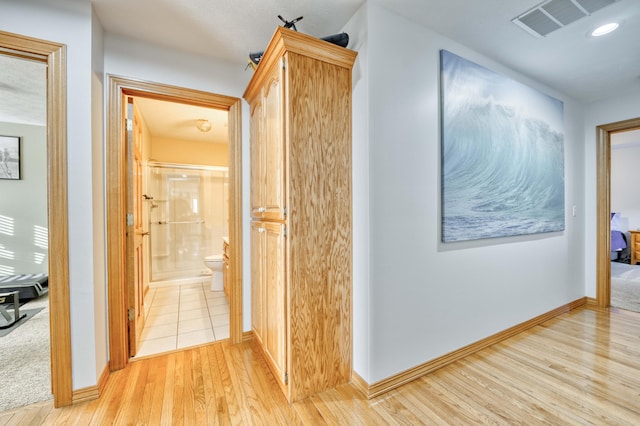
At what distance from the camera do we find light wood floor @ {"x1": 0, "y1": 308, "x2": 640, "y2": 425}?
4.78ft

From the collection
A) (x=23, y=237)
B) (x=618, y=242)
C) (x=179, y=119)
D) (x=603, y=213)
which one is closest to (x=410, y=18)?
(x=179, y=119)

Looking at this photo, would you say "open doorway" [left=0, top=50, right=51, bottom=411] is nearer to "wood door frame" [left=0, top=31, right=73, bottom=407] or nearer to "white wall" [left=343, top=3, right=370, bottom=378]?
"wood door frame" [left=0, top=31, right=73, bottom=407]

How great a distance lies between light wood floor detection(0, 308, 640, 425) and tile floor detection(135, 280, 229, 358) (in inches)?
8.1

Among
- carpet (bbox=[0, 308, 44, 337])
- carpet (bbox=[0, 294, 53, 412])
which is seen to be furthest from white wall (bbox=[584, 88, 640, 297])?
carpet (bbox=[0, 308, 44, 337])

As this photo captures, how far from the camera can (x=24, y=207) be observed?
3.71 metres

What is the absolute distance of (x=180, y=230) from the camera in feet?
15.6

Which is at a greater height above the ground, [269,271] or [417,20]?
[417,20]

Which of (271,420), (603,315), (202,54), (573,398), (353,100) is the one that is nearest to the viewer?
(271,420)

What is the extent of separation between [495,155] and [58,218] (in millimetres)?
3033

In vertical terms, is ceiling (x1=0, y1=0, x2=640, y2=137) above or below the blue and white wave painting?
above

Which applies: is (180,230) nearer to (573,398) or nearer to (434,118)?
(434,118)

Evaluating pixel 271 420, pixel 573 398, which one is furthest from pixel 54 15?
pixel 573 398

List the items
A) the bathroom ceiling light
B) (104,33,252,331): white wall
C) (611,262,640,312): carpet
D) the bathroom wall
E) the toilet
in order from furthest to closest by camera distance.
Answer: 1. the bathroom wall
2. the toilet
3. the bathroom ceiling light
4. (611,262,640,312): carpet
5. (104,33,252,331): white wall

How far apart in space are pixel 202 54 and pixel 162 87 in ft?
1.40
